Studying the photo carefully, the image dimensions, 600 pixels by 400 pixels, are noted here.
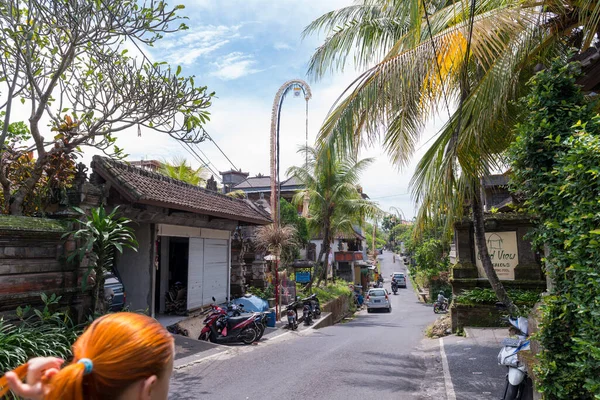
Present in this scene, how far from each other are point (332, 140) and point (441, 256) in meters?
30.5

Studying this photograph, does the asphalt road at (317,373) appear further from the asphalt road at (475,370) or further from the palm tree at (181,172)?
the palm tree at (181,172)

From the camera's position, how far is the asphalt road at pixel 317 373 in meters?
6.94

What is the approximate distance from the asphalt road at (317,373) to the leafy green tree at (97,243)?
213 centimetres

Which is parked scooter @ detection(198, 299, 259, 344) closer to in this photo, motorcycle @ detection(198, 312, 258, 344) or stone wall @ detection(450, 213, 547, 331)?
motorcycle @ detection(198, 312, 258, 344)

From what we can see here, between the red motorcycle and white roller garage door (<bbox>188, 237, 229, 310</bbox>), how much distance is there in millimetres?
2074

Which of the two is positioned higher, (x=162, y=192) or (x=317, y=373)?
(x=162, y=192)

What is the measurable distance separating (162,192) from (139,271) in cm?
233

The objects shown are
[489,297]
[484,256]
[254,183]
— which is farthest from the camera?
[254,183]

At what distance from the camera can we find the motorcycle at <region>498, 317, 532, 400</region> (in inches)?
224

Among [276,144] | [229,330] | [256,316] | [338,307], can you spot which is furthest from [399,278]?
[229,330]

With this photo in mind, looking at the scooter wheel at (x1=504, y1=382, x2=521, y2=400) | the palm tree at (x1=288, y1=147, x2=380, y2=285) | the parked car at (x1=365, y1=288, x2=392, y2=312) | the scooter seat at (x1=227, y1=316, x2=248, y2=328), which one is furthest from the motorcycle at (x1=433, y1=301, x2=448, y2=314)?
the scooter wheel at (x1=504, y1=382, x2=521, y2=400)

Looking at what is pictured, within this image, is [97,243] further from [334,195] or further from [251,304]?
[334,195]

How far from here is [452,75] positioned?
7.53m

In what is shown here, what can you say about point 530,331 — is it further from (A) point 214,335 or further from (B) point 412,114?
(A) point 214,335
